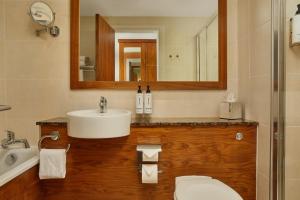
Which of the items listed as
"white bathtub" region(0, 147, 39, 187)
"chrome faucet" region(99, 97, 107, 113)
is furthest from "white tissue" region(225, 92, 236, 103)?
"white bathtub" region(0, 147, 39, 187)

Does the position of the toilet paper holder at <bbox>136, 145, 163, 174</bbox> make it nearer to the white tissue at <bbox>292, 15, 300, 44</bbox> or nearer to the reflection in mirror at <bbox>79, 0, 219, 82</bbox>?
the reflection in mirror at <bbox>79, 0, 219, 82</bbox>

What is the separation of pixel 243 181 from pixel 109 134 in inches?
36.9

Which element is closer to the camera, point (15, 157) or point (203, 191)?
point (203, 191)

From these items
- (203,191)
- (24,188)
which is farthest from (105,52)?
(203,191)

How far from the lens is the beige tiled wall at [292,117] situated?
3.98 ft

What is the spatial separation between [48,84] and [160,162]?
100 cm

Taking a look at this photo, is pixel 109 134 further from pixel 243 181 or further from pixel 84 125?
pixel 243 181

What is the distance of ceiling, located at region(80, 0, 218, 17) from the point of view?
1.75 metres

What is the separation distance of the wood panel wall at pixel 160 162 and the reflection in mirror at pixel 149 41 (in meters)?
0.44

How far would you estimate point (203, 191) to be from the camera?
1.27m

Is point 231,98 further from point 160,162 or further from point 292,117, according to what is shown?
point 160,162

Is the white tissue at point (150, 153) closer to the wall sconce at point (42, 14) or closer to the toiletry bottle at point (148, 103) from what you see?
the toiletry bottle at point (148, 103)

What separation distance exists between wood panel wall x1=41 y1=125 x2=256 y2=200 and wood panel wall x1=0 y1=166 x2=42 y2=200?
8cm

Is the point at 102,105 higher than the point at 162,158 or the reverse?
higher
